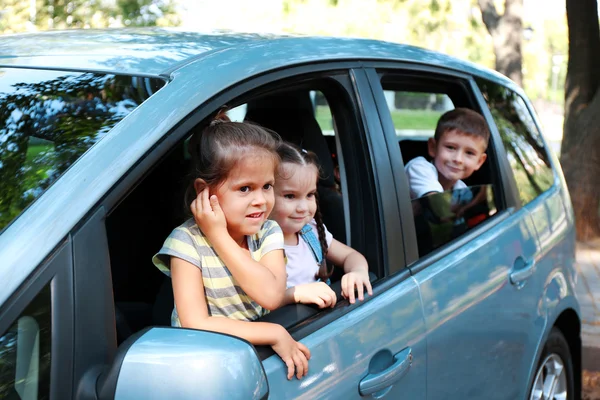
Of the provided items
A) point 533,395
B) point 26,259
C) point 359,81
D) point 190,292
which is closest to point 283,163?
point 359,81

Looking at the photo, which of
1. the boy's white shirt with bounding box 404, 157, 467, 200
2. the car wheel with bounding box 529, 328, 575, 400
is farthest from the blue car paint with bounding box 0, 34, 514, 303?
the car wheel with bounding box 529, 328, 575, 400

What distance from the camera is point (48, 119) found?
185 cm

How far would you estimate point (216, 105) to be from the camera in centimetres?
183

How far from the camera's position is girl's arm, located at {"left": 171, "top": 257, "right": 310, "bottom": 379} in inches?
70.1

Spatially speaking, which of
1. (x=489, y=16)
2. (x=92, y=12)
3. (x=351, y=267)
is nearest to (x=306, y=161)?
(x=351, y=267)

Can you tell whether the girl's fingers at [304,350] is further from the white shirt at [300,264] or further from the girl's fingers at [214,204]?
the white shirt at [300,264]

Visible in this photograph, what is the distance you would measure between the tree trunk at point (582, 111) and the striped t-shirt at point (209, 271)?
6815 mm

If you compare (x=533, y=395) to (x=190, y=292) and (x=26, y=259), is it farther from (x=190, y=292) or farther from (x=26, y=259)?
(x=26, y=259)

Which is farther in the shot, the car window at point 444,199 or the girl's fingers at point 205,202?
the car window at point 444,199

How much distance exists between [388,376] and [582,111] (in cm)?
679

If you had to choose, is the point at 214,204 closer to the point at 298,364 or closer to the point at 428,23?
the point at 298,364

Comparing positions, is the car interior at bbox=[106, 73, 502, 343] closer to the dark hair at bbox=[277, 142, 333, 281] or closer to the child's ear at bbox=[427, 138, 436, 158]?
the dark hair at bbox=[277, 142, 333, 281]

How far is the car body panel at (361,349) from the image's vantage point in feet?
5.91

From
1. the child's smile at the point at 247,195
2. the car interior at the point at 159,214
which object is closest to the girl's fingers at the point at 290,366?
the child's smile at the point at 247,195
